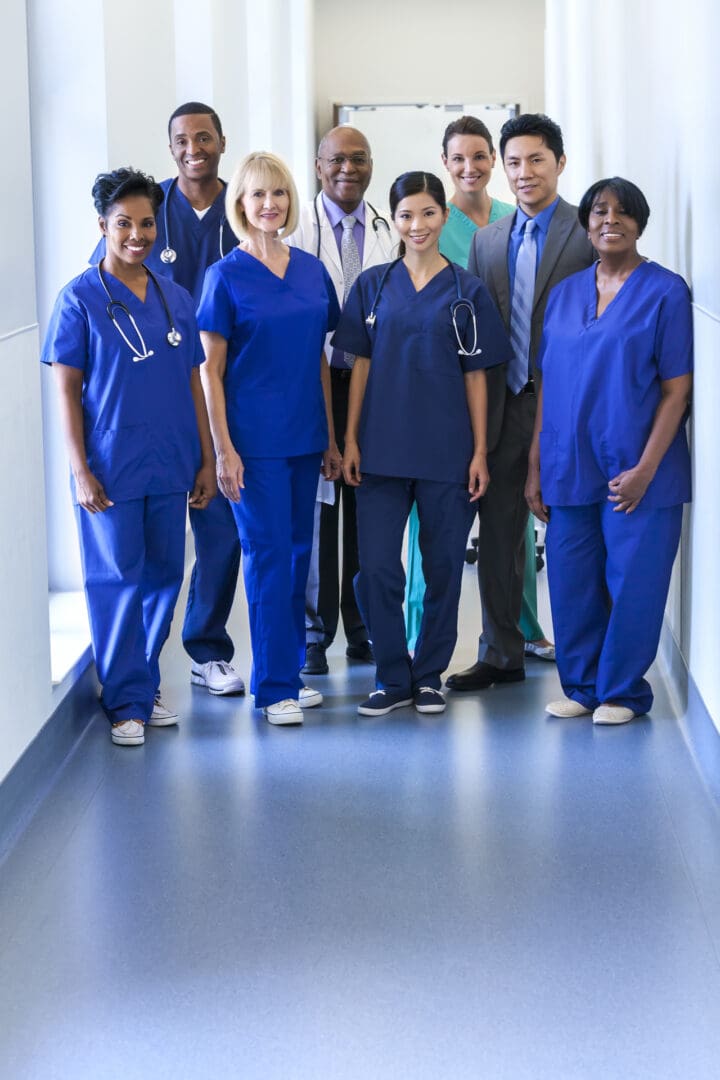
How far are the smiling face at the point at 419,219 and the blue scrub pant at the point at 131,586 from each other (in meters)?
0.77

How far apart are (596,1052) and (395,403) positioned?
172 centimetres

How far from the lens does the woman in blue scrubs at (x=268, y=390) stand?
3.08m

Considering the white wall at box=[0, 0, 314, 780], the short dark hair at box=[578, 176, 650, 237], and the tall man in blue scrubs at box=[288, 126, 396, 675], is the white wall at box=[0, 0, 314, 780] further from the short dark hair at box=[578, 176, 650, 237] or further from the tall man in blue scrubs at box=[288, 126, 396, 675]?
the short dark hair at box=[578, 176, 650, 237]

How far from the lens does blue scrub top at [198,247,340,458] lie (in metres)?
3.09

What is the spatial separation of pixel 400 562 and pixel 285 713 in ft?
1.42

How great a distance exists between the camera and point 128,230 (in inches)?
115

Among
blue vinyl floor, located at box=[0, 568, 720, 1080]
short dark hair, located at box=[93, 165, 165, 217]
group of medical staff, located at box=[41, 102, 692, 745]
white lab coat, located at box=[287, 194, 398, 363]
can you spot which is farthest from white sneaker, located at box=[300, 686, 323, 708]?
short dark hair, located at box=[93, 165, 165, 217]

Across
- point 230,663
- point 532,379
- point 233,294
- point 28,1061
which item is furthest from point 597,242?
point 28,1061

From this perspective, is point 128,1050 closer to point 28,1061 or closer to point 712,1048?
point 28,1061

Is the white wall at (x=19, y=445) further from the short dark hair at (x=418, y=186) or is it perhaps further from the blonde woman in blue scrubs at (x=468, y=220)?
the blonde woman in blue scrubs at (x=468, y=220)

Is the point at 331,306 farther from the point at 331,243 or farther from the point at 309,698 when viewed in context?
the point at 309,698

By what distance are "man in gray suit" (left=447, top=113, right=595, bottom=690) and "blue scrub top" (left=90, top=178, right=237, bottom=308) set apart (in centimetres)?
64

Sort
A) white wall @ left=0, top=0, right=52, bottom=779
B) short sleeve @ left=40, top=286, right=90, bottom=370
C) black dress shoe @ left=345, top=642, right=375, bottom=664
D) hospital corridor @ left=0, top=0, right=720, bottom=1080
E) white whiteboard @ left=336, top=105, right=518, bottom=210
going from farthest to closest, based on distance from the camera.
A: white whiteboard @ left=336, top=105, right=518, bottom=210, black dress shoe @ left=345, top=642, right=375, bottom=664, short sleeve @ left=40, top=286, right=90, bottom=370, white wall @ left=0, top=0, right=52, bottom=779, hospital corridor @ left=0, top=0, right=720, bottom=1080

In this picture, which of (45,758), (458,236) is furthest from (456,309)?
(45,758)
